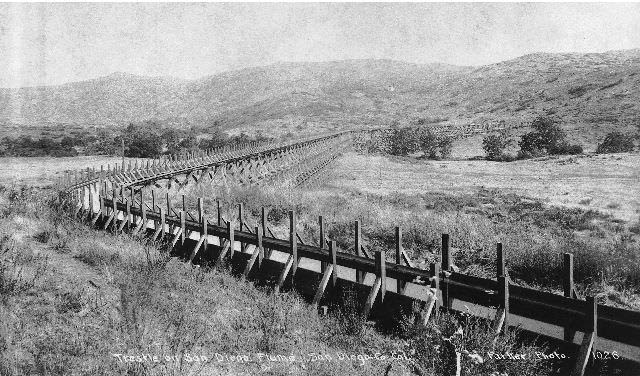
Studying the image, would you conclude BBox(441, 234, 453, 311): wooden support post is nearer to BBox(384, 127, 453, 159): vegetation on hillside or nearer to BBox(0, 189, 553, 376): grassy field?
BBox(0, 189, 553, 376): grassy field

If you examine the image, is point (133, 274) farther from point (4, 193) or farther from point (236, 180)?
point (236, 180)

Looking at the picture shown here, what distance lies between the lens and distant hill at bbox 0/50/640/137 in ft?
263

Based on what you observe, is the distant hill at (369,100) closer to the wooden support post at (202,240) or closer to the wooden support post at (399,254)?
the wooden support post at (399,254)

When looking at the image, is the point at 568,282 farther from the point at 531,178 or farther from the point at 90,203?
the point at 531,178

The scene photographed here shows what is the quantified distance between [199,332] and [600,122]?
63.7 meters

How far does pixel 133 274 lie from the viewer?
630 cm

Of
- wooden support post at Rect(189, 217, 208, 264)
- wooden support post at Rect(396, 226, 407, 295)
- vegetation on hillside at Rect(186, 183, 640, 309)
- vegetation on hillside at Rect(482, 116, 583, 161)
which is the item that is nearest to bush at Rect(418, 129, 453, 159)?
vegetation on hillside at Rect(482, 116, 583, 161)

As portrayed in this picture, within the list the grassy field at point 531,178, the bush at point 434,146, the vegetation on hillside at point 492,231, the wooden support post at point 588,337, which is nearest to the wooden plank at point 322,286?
the wooden support post at point 588,337

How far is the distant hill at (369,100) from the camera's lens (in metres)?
80.2

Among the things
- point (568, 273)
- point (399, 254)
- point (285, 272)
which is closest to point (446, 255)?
point (399, 254)

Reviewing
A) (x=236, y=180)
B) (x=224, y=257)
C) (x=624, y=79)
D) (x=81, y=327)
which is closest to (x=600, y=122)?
(x=624, y=79)

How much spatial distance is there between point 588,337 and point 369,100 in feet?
468

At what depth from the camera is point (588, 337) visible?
4.63 meters

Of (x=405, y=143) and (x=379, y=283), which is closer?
(x=379, y=283)
